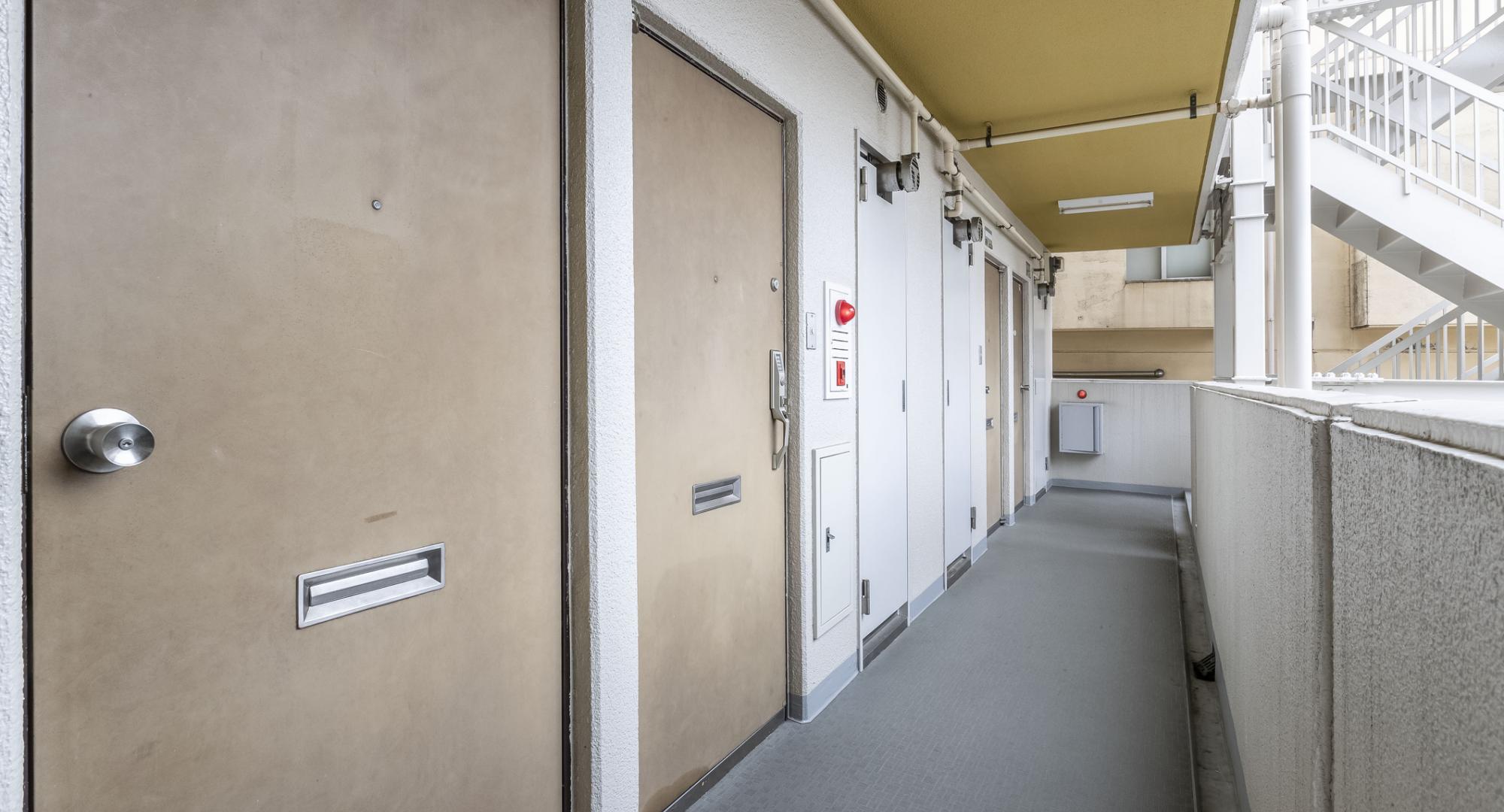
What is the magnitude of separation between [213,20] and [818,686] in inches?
93.9

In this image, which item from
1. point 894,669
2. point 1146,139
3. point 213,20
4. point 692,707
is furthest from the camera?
point 1146,139

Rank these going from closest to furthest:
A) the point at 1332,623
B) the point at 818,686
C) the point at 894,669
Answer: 1. the point at 1332,623
2. the point at 818,686
3. the point at 894,669

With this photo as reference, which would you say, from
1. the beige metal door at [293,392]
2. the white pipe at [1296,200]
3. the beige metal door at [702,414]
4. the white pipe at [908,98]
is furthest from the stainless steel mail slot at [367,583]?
the white pipe at [1296,200]

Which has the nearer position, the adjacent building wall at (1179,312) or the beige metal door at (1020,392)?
the beige metal door at (1020,392)

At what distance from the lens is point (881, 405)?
3.19 m

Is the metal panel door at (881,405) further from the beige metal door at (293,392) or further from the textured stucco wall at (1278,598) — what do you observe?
the beige metal door at (293,392)

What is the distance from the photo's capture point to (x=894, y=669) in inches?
118

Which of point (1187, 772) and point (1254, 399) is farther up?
point (1254, 399)

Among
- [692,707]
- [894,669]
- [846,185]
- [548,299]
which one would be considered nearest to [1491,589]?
[548,299]

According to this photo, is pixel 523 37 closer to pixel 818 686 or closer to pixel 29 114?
pixel 29 114

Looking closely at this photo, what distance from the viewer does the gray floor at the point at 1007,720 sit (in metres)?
2.10

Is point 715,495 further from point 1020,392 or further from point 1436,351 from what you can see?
point 1436,351

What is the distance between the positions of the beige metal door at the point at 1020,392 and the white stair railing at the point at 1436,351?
2296mm

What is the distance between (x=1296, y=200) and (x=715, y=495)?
2835 millimetres
